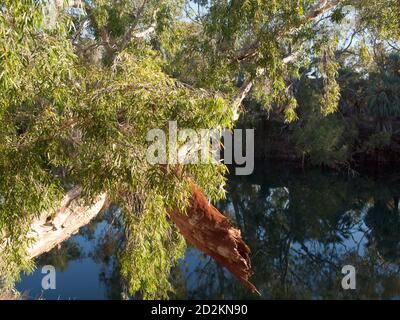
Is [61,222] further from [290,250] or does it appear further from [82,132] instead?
[290,250]

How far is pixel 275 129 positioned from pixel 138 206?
18.2 metres

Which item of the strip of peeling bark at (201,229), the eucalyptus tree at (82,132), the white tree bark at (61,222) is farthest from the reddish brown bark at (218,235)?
the white tree bark at (61,222)

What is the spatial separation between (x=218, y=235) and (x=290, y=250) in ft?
26.3

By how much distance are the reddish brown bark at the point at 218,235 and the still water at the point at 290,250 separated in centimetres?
145

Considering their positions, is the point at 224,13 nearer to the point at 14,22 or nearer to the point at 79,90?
the point at 79,90

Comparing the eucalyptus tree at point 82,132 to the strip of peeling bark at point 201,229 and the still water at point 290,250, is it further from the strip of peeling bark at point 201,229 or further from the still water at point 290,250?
the still water at point 290,250

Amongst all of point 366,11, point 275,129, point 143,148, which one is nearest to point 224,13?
point 366,11

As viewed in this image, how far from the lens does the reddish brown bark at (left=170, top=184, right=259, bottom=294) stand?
13.9 ft

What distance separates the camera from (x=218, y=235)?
4305mm

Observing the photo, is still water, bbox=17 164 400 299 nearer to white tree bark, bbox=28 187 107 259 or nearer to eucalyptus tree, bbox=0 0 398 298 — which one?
white tree bark, bbox=28 187 107 259

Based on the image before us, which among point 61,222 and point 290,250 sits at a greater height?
point 290,250

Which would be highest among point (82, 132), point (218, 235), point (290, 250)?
point (82, 132)

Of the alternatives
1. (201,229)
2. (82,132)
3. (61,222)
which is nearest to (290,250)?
(201,229)

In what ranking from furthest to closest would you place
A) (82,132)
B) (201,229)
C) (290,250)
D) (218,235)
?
(290,250) → (201,229) → (218,235) → (82,132)
